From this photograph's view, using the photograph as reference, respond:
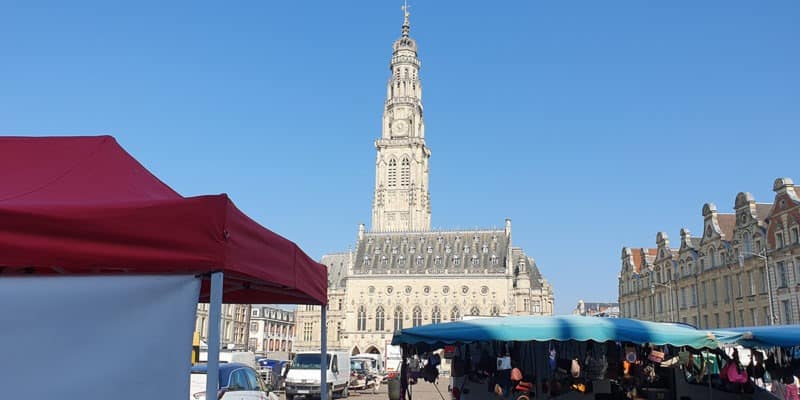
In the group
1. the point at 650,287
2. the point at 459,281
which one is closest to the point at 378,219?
the point at 459,281

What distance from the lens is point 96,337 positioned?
4355 mm

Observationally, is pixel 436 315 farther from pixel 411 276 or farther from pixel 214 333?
pixel 214 333

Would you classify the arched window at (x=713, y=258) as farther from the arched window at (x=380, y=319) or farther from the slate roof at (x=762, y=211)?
the arched window at (x=380, y=319)

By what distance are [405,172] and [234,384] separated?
3297 inches

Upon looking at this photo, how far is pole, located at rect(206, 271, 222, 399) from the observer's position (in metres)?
4.76

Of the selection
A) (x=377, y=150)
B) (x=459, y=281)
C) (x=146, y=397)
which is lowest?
(x=146, y=397)

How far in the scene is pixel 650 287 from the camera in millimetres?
62688

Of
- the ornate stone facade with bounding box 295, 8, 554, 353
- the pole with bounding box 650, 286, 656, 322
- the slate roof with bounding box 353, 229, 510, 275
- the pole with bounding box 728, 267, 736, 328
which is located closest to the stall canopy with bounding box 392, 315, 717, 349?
the pole with bounding box 728, 267, 736, 328

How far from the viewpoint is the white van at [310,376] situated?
25141 millimetres

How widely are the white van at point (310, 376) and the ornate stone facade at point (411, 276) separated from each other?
4729 cm

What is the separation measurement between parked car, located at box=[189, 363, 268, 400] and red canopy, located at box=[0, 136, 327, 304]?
5.61m

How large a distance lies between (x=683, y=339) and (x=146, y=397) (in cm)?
958

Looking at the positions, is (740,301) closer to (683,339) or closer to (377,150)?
(683,339)

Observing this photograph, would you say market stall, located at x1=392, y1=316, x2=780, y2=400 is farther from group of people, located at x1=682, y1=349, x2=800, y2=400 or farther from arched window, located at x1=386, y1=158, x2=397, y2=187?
arched window, located at x1=386, y1=158, x2=397, y2=187
